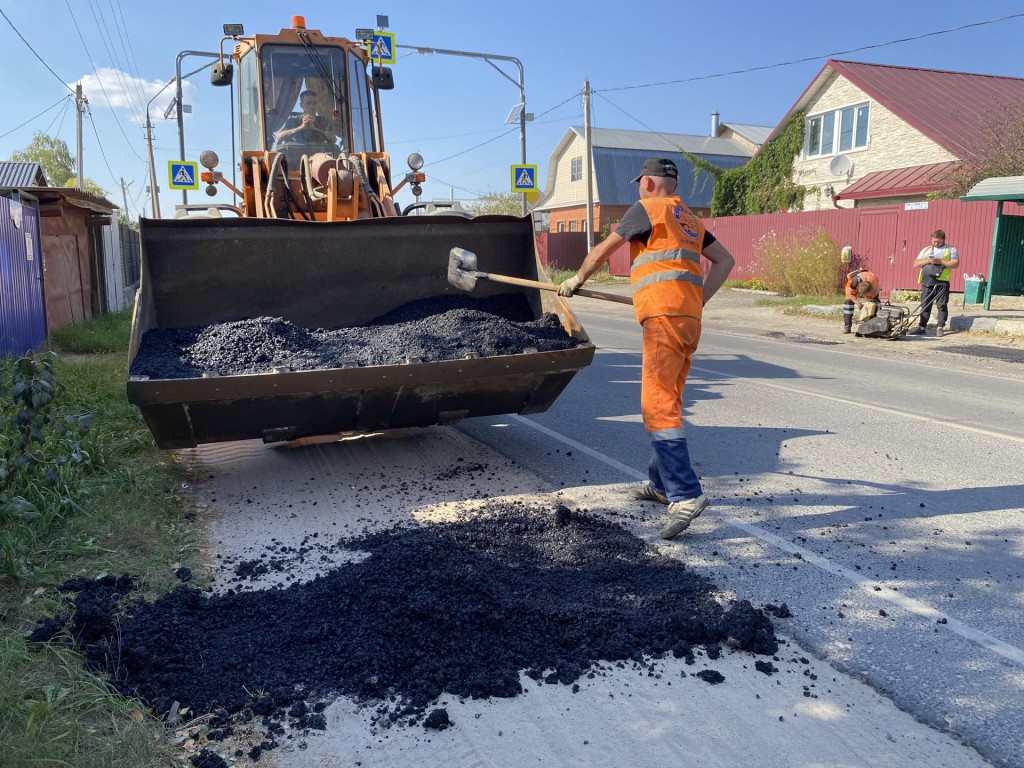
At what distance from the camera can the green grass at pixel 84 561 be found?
2.42 metres

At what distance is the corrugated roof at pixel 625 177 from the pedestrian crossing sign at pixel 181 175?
94.1ft

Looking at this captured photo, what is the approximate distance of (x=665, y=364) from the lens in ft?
14.2

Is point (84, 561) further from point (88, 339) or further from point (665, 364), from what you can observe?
point (88, 339)

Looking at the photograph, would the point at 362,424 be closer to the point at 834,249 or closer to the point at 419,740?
the point at 419,740

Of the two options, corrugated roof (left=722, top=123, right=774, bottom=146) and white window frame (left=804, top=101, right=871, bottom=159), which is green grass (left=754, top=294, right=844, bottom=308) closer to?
white window frame (left=804, top=101, right=871, bottom=159)

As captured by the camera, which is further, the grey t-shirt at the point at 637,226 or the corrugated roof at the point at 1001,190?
the corrugated roof at the point at 1001,190

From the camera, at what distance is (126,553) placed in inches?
155

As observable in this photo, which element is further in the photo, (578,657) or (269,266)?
(269,266)

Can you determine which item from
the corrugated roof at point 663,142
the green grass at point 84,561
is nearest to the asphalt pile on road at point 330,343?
the green grass at point 84,561

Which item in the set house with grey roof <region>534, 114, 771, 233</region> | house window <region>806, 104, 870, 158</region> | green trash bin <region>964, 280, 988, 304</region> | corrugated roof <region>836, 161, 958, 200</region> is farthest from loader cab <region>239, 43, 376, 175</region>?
house with grey roof <region>534, 114, 771, 233</region>

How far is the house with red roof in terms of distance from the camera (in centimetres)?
2295

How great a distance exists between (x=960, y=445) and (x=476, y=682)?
4769 mm

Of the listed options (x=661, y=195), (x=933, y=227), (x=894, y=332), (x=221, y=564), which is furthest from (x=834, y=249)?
(x=221, y=564)

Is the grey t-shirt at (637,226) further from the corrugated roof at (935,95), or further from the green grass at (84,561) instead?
the corrugated roof at (935,95)
